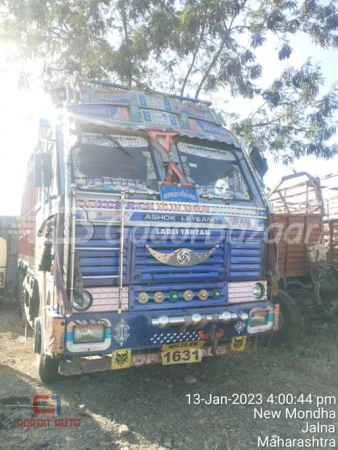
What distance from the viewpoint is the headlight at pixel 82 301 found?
3.63 meters

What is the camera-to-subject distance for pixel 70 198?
12.2 ft

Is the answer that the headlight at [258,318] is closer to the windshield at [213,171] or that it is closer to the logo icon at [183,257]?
the logo icon at [183,257]

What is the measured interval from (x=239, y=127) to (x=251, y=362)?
7458 mm

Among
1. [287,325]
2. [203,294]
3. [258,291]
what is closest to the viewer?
[203,294]

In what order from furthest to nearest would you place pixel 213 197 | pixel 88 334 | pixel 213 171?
pixel 213 171 → pixel 213 197 → pixel 88 334

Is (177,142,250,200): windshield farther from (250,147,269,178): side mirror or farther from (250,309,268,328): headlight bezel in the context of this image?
(250,309,268,328): headlight bezel

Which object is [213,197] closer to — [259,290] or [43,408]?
[259,290]

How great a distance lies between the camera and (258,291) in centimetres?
457

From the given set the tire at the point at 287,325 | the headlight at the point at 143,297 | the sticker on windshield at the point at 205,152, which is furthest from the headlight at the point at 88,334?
the tire at the point at 287,325

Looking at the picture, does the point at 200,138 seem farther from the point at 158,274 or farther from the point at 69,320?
the point at 69,320

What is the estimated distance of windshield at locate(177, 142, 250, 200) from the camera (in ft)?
15.3

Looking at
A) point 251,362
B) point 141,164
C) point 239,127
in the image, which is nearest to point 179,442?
point 251,362

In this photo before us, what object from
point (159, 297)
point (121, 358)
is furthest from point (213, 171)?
point (121, 358)

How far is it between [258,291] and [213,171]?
58.9 inches
